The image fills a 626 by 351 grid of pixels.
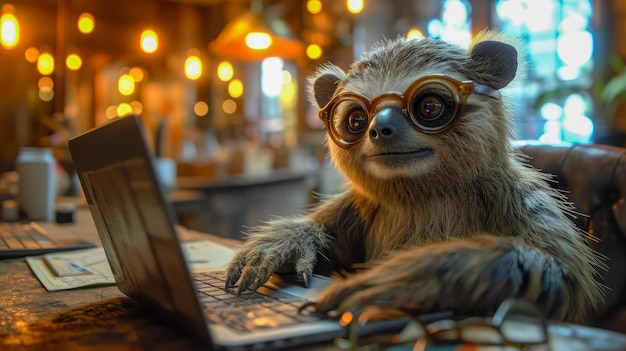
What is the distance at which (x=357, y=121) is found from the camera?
43.1 inches

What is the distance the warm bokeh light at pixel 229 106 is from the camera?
9367 millimetres

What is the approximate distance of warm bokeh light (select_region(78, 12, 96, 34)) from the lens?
24.1ft

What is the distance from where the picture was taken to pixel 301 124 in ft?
26.4

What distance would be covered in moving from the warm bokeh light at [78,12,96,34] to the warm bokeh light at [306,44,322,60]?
2.80m

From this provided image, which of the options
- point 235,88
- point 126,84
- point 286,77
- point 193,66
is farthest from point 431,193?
point 235,88

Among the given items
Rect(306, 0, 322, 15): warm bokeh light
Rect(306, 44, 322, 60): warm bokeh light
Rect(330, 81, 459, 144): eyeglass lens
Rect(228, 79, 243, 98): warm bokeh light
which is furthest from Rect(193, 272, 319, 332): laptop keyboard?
Rect(228, 79, 243, 98): warm bokeh light

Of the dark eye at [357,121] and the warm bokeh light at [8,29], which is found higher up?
the warm bokeh light at [8,29]

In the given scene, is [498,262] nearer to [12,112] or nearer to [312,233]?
[312,233]

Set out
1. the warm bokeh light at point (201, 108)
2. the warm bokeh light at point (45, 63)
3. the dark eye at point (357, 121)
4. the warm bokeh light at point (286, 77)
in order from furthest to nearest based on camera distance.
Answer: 1. the warm bokeh light at point (201, 108)
2. the warm bokeh light at point (286, 77)
3. the warm bokeh light at point (45, 63)
4. the dark eye at point (357, 121)

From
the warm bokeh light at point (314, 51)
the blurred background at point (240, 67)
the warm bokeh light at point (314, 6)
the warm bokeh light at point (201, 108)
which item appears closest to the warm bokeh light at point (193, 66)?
the blurred background at point (240, 67)

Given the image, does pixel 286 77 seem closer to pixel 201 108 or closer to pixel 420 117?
pixel 201 108

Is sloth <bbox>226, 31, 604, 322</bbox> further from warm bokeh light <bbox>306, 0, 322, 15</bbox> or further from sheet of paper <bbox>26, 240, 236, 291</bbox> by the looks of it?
warm bokeh light <bbox>306, 0, 322, 15</bbox>

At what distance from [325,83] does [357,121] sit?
0.24 meters

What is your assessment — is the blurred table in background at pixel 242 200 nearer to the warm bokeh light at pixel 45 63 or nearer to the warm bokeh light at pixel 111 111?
the warm bokeh light at pixel 45 63
